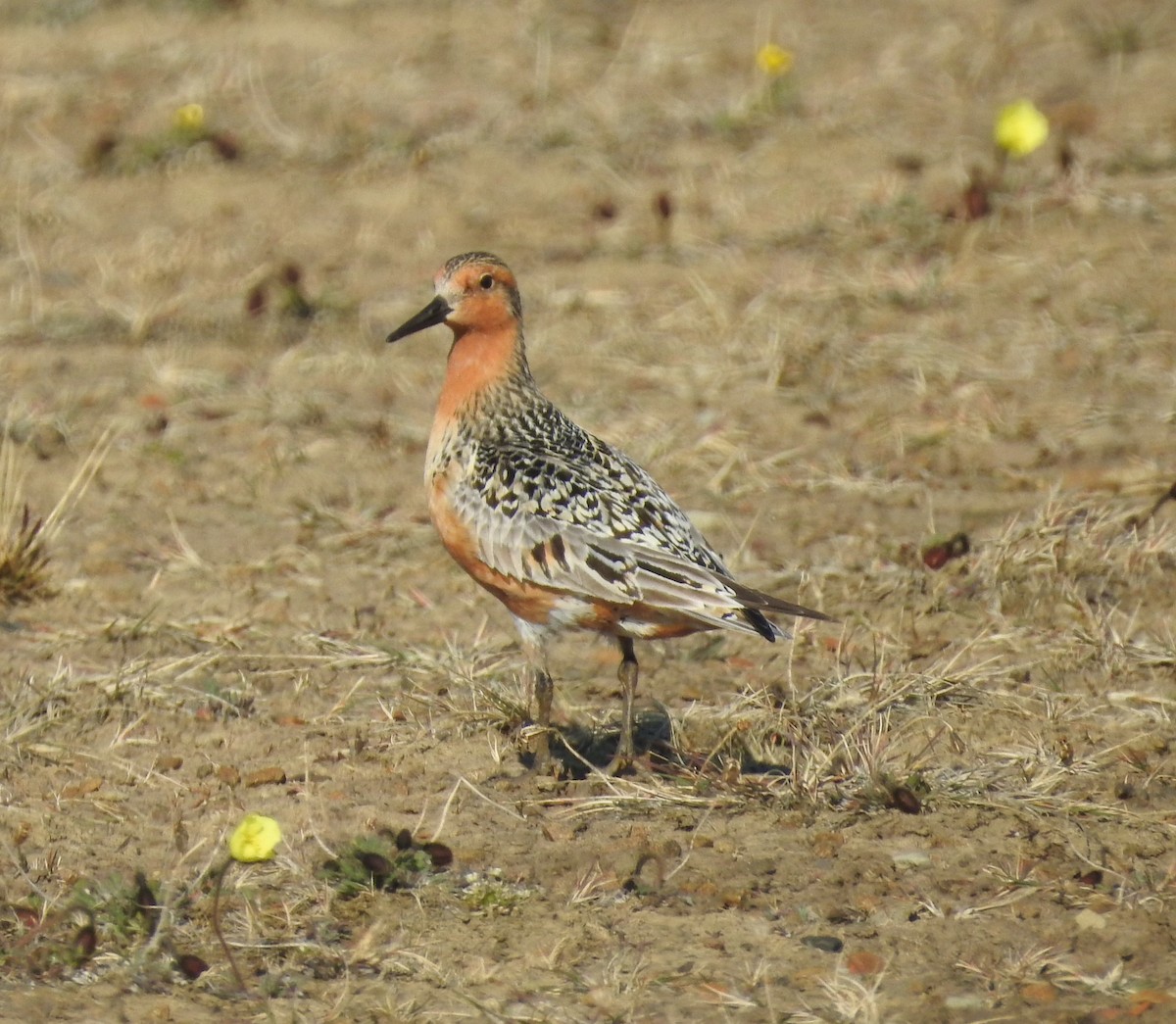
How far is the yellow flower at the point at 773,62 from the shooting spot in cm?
1047

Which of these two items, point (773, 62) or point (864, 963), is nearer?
point (864, 963)

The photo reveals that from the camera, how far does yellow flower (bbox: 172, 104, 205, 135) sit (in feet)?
34.1


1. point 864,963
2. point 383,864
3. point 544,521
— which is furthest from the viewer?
point 544,521

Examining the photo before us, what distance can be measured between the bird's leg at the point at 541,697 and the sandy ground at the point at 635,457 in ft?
0.21

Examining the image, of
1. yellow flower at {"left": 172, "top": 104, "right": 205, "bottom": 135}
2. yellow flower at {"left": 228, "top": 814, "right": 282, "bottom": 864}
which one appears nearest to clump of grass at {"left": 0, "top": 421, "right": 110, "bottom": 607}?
yellow flower at {"left": 228, "top": 814, "right": 282, "bottom": 864}

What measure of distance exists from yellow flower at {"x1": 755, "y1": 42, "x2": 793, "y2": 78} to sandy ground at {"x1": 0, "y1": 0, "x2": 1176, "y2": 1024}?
0.20m

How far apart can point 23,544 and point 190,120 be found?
15.0ft

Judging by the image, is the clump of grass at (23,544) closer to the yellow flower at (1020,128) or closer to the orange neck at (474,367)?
the orange neck at (474,367)

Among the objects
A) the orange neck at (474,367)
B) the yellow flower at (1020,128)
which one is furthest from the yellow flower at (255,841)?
the yellow flower at (1020,128)

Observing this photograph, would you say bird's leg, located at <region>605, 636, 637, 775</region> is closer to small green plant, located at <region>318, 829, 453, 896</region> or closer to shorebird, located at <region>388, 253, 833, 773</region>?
shorebird, located at <region>388, 253, 833, 773</region>

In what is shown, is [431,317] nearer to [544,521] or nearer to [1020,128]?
[544,521]

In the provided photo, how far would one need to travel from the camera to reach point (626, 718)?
5.41 m

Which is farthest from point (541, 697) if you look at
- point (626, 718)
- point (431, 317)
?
point (431, 317)

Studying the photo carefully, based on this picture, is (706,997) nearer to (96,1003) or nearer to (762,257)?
(96,1003)
